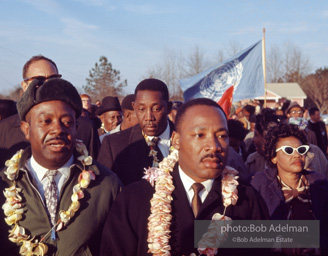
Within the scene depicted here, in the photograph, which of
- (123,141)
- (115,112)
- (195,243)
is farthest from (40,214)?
(115,112)

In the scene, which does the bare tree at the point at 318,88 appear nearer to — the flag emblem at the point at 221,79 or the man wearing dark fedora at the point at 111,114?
the flag emblem at the point at 221,79

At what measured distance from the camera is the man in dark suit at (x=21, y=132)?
4.45m

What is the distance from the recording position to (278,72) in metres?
70.2

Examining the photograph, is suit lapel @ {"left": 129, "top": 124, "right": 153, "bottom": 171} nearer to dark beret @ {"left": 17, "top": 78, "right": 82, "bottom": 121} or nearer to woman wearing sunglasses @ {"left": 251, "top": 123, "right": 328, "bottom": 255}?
woman wearing sunglasses @ {"left": 251, "top": 123, "right": 328, "bottom": 255}

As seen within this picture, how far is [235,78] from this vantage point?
11781mm

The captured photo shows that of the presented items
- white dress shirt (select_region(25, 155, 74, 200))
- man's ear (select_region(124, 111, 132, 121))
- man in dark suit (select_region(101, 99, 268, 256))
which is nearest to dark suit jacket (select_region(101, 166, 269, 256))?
man in dark suit (select_region(101, 99, 268, 256))

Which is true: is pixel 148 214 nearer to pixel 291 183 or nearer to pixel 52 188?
pixel 52 188

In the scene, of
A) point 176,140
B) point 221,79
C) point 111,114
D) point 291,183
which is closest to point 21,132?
point 176,140

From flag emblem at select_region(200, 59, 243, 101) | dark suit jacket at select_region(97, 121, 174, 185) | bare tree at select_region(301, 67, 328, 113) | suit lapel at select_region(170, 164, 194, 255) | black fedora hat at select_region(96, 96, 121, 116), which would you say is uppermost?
bare tree at select_region(301, 67, 328, 113)

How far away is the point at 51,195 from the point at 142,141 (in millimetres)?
1696

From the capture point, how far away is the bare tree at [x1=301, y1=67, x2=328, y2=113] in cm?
5481

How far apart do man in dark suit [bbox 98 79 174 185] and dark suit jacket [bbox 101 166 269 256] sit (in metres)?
1.51

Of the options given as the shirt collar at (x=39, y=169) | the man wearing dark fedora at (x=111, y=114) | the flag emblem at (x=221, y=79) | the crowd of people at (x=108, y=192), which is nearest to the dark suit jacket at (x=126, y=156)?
the crowd of people at (x=108, y=192)

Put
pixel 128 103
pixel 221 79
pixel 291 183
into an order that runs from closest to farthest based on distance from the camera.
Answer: pixel 291 183
pixel 128 103
pixel 221 79
